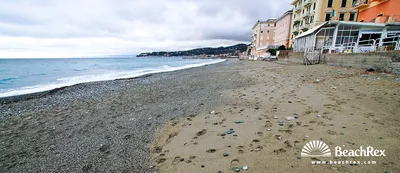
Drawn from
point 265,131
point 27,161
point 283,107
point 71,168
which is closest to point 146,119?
point 71,168

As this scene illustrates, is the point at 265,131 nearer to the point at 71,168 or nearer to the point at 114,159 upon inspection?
the point at 114,159

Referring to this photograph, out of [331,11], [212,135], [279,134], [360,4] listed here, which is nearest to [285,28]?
[331,11]

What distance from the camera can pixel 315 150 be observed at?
2.43m

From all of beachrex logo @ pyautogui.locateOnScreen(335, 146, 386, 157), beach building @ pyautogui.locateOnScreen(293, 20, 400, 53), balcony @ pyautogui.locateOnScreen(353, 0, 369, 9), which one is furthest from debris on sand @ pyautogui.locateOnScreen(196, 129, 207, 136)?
balcony @ pyautogui.locateOnScreen(353, 0, 369, 9)

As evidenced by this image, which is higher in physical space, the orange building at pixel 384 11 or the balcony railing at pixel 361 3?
the balcony railing at pixel 361 3

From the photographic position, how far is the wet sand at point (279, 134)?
7.35ft

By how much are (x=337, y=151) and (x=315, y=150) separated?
270mm

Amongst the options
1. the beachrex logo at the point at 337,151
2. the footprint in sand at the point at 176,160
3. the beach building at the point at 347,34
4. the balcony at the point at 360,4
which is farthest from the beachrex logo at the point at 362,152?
the balcony at the point at 360,4

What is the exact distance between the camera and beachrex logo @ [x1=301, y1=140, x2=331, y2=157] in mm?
2324

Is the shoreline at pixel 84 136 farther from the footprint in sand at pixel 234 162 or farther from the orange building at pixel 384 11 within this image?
the orange building at pixel 384 11

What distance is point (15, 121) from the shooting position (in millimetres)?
5289

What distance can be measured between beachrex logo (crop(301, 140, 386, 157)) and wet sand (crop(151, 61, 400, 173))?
2.5 inches

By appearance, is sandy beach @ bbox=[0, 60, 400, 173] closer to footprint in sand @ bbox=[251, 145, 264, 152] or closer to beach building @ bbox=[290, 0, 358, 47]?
footprint in sand @ bbox=[251, 145, 264, 152]

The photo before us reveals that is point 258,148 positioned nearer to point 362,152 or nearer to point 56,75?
point 362,152
